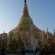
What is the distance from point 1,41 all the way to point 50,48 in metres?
6.81

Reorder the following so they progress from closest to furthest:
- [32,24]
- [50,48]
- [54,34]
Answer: [50,48] < [54,34] < [32,24]

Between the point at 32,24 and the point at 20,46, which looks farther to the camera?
the point at 32,24

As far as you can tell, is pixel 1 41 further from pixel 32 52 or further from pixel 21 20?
pixel 21 20

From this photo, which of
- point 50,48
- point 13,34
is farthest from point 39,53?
point 13,34

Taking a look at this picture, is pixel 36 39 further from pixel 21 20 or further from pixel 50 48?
pixel 21 20

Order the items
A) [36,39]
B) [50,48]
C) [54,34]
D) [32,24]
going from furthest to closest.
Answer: [32,24]
[54,34]
[36,39]
[50,48]

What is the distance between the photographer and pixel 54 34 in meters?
33.2

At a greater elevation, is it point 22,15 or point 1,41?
Answer: point 22,15

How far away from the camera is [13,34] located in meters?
32.0

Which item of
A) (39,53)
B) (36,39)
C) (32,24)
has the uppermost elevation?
(32,24)

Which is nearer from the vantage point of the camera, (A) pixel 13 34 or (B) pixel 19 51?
(B) pixel 19 51

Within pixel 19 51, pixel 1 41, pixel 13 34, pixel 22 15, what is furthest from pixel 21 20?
pixel 19 51

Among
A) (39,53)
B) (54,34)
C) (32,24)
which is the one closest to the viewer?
(39,53)

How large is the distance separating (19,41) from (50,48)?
14.1 feet
